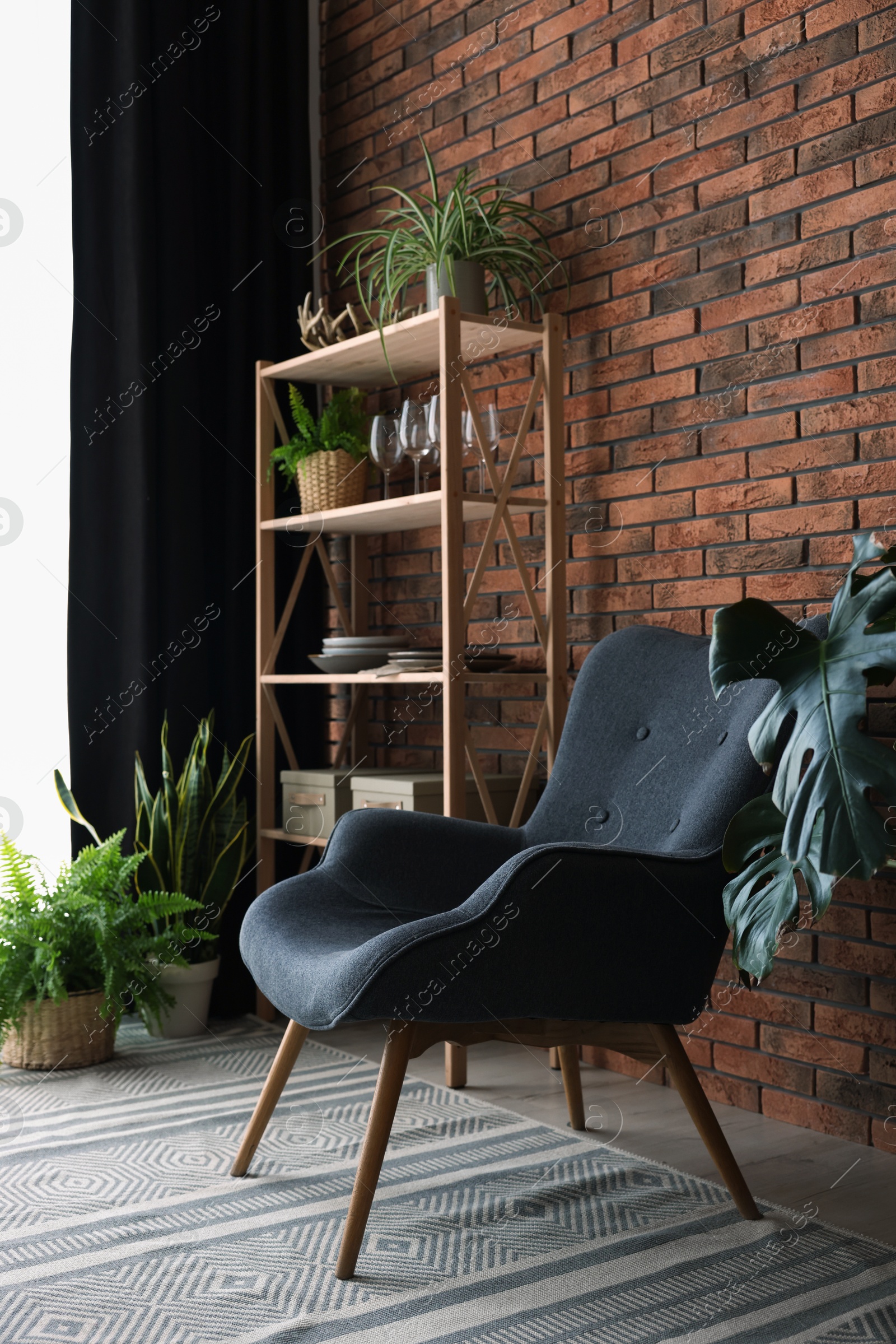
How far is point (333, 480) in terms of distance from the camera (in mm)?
3195

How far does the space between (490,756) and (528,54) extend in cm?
178

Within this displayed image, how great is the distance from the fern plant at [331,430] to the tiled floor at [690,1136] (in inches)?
59.6

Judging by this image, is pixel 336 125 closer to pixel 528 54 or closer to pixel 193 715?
pixel 528 54

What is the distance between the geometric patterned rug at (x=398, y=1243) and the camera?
65.2 inches

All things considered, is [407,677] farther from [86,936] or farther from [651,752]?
[86,936]

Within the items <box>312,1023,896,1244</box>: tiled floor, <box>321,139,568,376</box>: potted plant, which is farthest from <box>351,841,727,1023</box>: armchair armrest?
<box>321,139,568,376</box>: potted plant

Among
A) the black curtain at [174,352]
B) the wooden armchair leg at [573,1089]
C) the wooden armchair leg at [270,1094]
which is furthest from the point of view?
the black curtain at [174,352]

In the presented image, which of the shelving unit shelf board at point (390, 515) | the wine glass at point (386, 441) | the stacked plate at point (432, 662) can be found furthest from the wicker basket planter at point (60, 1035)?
the wine glass at point (386, 441)

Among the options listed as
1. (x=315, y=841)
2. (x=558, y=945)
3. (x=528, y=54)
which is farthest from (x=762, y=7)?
(x=315, y=841)

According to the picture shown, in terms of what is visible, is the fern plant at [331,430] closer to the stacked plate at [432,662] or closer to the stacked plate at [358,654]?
the stacked plate at [358,654]

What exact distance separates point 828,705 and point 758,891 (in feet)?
1.11

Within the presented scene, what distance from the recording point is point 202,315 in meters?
3.49

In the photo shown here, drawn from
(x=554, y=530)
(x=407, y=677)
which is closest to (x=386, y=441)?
(x=554, y=530)

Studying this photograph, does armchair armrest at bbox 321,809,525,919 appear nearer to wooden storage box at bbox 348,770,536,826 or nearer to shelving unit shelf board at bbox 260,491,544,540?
wooden storage box at bbox 348,770,536,826
